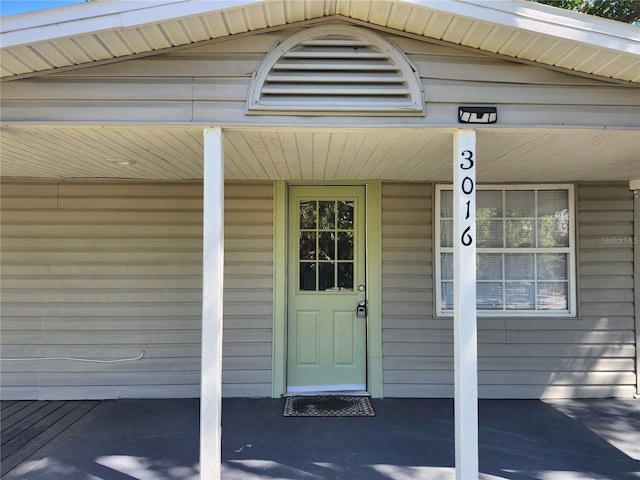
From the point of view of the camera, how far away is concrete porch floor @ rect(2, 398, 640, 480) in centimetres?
251

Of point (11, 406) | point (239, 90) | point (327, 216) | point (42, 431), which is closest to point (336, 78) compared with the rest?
point (239, 90)

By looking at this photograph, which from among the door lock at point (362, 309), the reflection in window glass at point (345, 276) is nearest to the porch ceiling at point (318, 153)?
the reflection in window glass at point (345, 276)

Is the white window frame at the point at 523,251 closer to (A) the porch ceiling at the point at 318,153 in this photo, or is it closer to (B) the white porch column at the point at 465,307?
(A) the porch ceiling at the point at 318,153

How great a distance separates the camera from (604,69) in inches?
85.2

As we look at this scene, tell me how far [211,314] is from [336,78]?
151cm

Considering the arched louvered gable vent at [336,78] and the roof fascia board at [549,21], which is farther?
the arched louvered gable vent at [336,78]

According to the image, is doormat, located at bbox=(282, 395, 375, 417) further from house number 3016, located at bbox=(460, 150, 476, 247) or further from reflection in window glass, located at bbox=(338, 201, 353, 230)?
house number 3016, located at bbox=(460, 150, 476, 247)

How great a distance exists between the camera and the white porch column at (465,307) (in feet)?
7.25

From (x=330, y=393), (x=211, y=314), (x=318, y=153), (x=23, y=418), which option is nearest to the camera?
(x=211, y=314)

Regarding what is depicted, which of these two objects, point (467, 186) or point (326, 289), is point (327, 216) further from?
point (467, 186)

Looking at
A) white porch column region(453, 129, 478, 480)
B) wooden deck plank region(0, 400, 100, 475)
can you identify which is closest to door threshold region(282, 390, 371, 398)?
white porch column region(453, 129, 478, 480)

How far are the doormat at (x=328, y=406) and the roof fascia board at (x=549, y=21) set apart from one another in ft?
9.73

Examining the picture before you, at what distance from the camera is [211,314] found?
218cm

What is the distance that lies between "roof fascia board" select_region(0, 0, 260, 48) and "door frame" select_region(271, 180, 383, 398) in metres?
1.91
